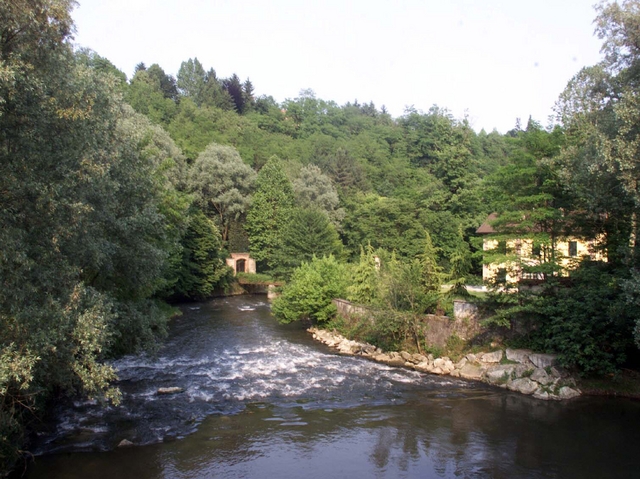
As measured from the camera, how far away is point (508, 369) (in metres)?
19.6

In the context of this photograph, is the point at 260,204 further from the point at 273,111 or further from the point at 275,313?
the point at 273,111

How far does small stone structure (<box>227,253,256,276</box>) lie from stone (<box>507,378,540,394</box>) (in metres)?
Result: 36.5

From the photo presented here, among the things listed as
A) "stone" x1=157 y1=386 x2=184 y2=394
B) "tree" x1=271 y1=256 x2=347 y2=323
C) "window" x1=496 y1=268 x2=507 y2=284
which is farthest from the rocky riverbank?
"stone" x1=157 y1=386 x2=184 y2=394

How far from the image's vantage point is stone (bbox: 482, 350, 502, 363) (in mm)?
20438

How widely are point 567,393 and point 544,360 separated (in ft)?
5.00

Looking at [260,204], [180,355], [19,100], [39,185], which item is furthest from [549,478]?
[260,204]

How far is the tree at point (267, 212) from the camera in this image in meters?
52.0

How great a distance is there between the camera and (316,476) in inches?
480

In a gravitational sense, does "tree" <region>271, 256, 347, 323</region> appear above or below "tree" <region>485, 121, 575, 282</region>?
below

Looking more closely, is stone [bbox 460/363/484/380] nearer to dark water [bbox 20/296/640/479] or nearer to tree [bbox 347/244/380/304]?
dark water [bbox 20/296/640/479]

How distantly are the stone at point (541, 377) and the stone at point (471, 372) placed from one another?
1.92 metres

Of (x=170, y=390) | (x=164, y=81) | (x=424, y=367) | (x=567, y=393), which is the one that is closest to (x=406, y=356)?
(x=424, y=367)

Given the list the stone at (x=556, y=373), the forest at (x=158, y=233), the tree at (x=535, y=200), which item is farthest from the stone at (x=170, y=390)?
the stone at (x=556, y=373)

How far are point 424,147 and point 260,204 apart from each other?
3664 centimetres
